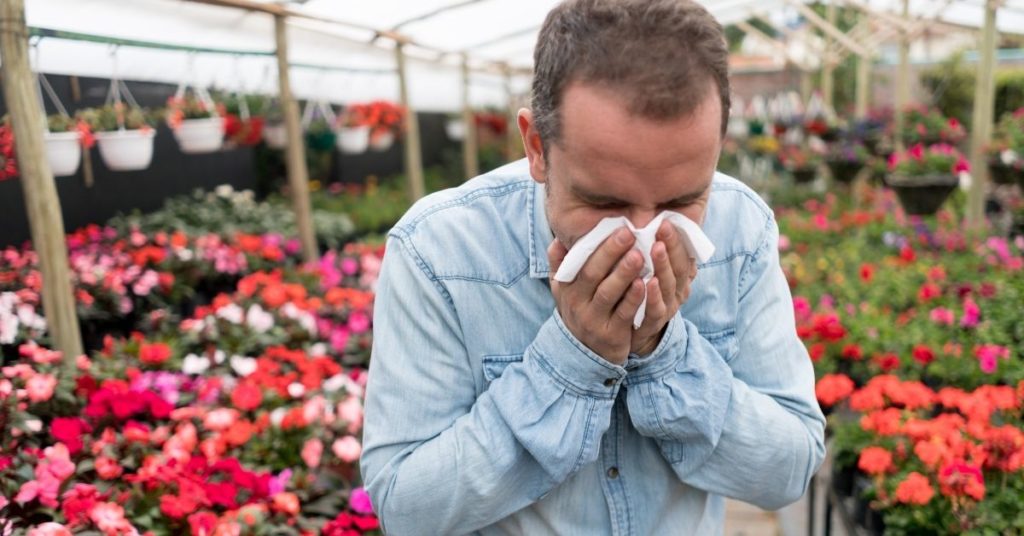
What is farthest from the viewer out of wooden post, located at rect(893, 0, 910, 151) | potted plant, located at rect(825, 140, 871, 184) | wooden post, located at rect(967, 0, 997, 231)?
potted plant, located at rect(825, 140, 871, 184)

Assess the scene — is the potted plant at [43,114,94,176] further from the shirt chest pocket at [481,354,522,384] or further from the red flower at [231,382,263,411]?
the shirt chest pocket at [481,354,522,384]

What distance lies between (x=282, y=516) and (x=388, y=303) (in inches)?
47.9

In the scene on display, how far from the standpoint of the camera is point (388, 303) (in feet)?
3.46

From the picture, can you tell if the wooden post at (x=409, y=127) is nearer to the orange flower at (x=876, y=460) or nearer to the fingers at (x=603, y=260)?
the orange flower at (x=876, y=460)

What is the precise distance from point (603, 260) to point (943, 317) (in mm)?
3196

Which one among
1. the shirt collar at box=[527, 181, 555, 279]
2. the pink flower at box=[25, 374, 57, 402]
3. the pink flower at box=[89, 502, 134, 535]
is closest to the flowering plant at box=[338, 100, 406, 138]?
the pink flower at box=[25, 374, 57, 402]

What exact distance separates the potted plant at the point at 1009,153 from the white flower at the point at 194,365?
15.0 ft

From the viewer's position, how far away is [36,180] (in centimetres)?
258

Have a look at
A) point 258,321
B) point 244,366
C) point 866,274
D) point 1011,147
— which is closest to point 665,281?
point 244,366

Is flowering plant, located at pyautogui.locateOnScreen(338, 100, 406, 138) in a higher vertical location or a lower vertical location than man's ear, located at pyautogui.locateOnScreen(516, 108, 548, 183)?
higher

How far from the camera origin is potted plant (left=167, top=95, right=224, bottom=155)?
14.9 ft

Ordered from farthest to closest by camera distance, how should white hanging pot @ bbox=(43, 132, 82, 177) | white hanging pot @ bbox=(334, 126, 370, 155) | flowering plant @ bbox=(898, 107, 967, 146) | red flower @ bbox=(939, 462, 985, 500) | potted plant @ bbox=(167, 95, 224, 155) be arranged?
white hanging pot @ bbox=(334, 126, 370, 155) < flowering plant @ bbox=(898, 107, 967, 146) < potted plant @ bbox=(167, 95, 224, 155) < white hanging pot @ bbox=(43, 132, 82, 177) < red flower @ bbox=(939, 462, 985, 500)

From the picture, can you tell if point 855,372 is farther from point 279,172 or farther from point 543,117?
point 279,172

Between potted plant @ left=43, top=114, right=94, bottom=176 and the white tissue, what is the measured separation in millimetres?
2916
